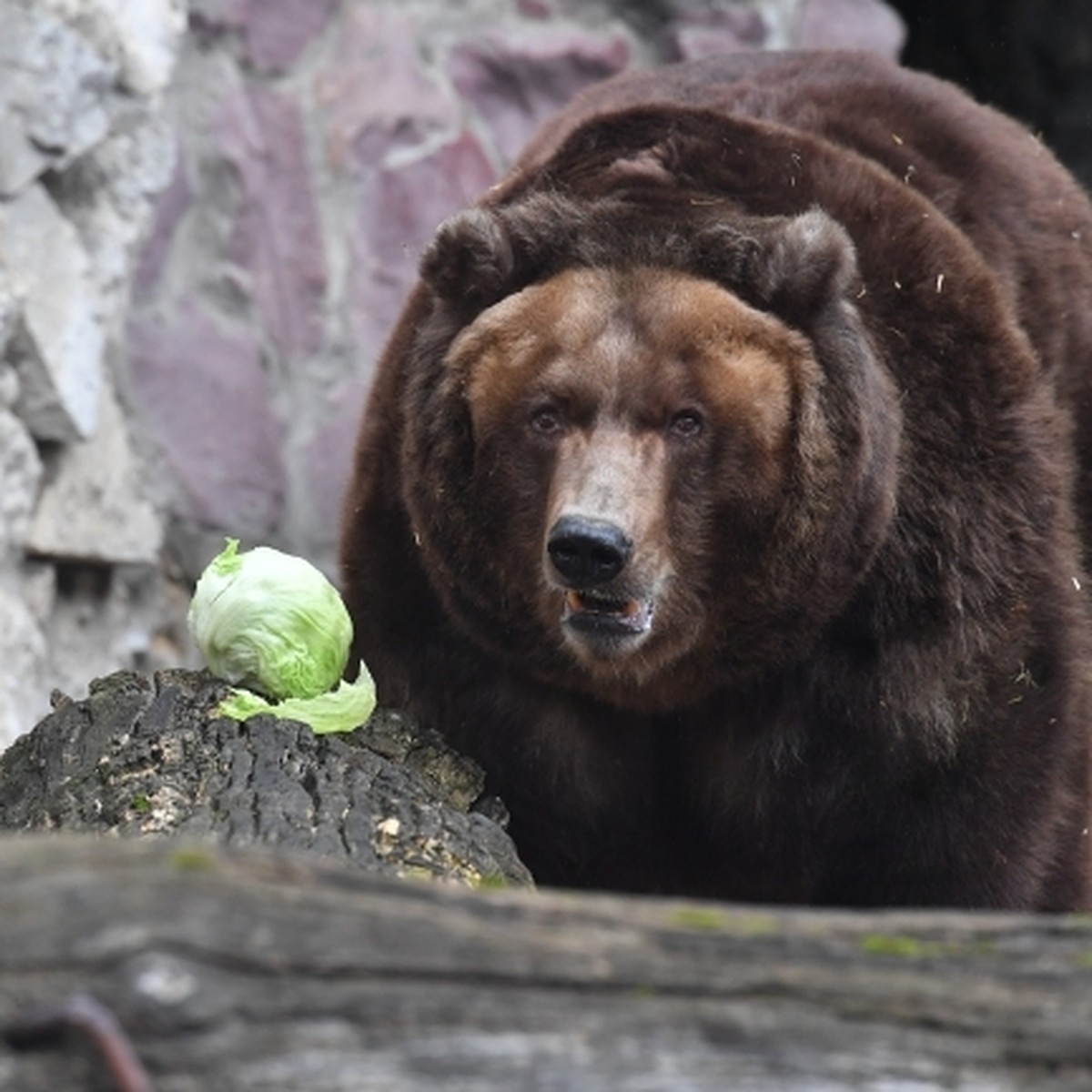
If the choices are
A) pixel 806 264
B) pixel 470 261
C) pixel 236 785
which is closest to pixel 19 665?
pixel 470 261

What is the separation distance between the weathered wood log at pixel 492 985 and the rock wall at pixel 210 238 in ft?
15.4

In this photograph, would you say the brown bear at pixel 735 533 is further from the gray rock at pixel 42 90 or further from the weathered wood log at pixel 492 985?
the gray rock at pixel 42 90

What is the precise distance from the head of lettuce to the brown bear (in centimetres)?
31

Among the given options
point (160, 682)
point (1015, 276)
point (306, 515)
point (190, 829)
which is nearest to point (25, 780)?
point (160, 682)

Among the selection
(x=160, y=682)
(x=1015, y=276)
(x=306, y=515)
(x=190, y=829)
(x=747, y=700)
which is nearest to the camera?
(x=190, y=829)

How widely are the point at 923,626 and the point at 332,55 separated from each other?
4649 millimetres

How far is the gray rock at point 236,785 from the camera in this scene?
149 inches

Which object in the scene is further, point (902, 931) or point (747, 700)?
point (747, 700)

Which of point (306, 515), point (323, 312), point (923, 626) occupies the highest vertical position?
point (923, 626)

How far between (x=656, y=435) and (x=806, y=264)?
0.47 meters

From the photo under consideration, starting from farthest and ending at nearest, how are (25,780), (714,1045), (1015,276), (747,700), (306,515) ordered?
(306,515) → (1015,276) → (747,700) → (25,780) → (714,1045)

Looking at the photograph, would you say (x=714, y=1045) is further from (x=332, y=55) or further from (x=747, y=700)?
(x=332, y=55)

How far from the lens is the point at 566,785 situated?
503cm

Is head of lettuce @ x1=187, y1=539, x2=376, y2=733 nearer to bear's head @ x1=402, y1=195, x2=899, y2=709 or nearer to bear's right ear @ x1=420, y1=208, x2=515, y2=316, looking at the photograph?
bear's head @ x1=402, y1=195, x2=899, y2=709
